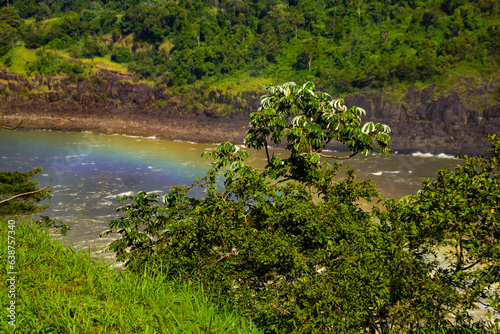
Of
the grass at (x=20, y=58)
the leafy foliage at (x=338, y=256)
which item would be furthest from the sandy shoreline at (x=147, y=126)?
the leafy foliage at (x=338, y=256)

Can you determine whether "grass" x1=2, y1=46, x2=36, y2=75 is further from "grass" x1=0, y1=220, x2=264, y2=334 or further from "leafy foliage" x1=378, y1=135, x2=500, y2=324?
"leafy foliage" x1=378, y1=135, x2=500, y2=324

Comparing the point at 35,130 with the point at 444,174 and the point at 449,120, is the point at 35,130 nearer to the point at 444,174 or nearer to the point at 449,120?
the point at 449,120

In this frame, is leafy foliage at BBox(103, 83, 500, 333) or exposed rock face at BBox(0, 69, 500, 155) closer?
leafy foliage at BBox(103, 83, 500, 333)

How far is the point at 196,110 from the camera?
178ft

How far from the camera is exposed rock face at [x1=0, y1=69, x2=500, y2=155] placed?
136 ft

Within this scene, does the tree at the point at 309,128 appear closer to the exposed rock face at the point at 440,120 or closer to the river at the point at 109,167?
the river at the point at 109,167

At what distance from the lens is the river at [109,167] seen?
26500mm

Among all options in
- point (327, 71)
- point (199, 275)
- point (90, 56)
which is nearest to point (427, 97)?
point (327, 71)

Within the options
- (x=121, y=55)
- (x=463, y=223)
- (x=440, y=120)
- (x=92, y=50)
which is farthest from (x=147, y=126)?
(x=463, y=223)

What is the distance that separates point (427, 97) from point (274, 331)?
45.9 meters

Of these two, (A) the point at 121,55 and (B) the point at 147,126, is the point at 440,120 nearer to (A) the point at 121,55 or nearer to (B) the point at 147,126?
(B) the point at 147,126

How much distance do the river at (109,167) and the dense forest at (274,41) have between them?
1651 cm

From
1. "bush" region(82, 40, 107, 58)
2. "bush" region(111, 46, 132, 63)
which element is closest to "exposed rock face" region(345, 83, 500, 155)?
"bush" region(111, 46, 132, 63)

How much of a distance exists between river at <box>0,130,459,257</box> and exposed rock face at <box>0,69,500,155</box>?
3152 mm
